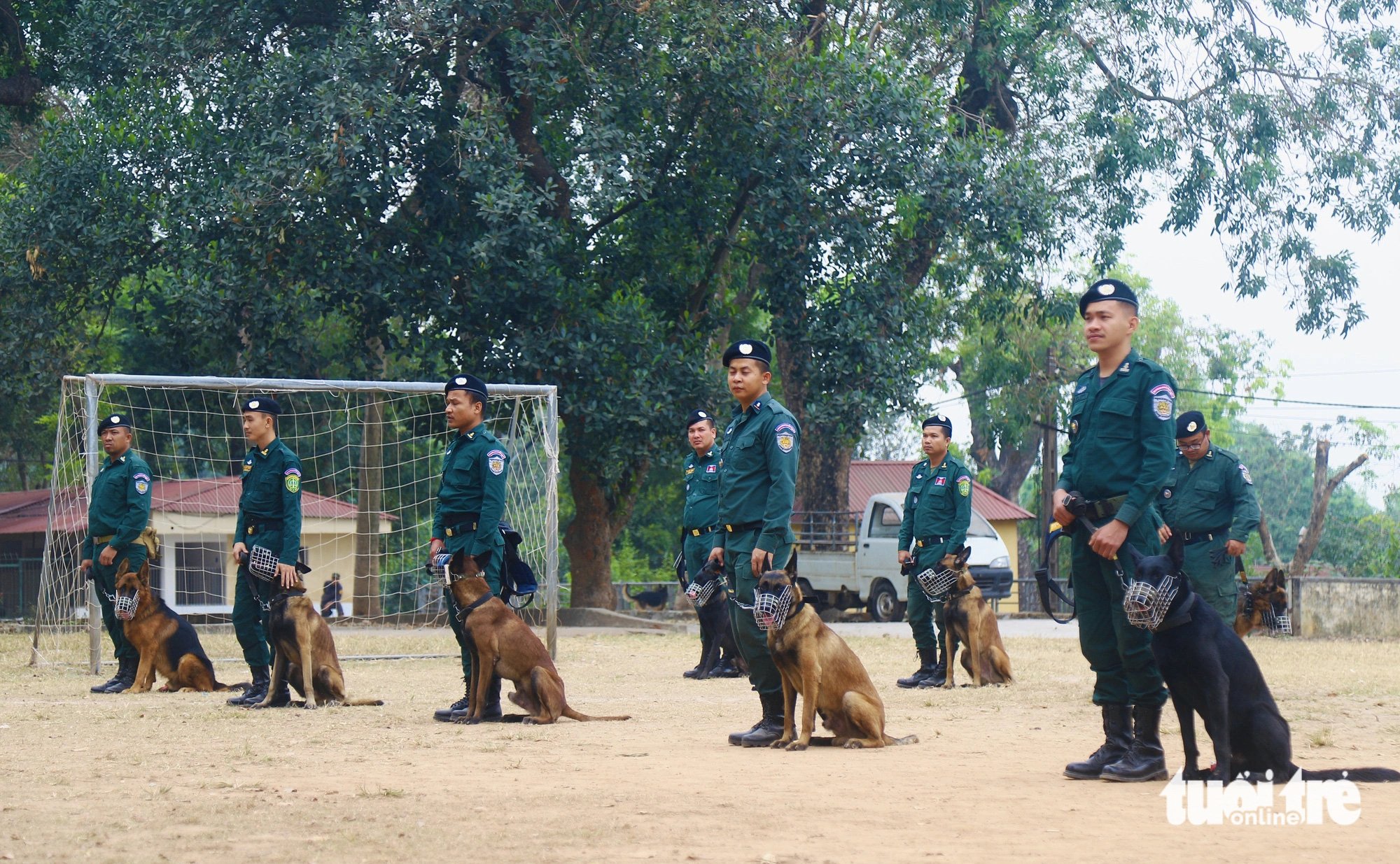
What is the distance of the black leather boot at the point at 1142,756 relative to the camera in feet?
20.1

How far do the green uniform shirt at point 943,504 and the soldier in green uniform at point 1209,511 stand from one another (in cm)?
225

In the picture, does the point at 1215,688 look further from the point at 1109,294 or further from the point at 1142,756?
the point at 1109,294

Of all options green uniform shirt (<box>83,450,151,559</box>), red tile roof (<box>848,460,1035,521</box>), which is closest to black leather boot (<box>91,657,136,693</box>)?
green uniform shirt (<box>83,450,151,559</box>)

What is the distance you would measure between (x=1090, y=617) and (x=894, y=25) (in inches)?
788

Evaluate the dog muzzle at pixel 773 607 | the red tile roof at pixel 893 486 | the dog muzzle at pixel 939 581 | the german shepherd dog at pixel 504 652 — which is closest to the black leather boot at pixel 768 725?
the dog muzzle at pixel 773 607

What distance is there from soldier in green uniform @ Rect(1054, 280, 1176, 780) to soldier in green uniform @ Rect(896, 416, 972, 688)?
15.2ft

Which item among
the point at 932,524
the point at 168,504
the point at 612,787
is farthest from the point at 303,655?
the point at 168,504

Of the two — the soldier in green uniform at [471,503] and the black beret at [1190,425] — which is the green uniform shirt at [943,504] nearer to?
the black beret at [1190,425]

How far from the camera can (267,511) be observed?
9789mm

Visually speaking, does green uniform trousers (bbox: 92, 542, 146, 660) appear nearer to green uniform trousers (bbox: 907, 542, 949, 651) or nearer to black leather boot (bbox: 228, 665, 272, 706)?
black leather boot (bbox: 228, 665, 272, 706)

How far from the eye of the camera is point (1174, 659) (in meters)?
5.63

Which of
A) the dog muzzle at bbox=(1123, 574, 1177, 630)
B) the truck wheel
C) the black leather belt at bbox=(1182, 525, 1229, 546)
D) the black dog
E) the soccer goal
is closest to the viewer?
the dog muzzle at bbox=(1123, 574, 1177, 630)

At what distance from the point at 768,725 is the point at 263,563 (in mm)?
3814

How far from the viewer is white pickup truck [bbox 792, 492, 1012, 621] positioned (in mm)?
23750
